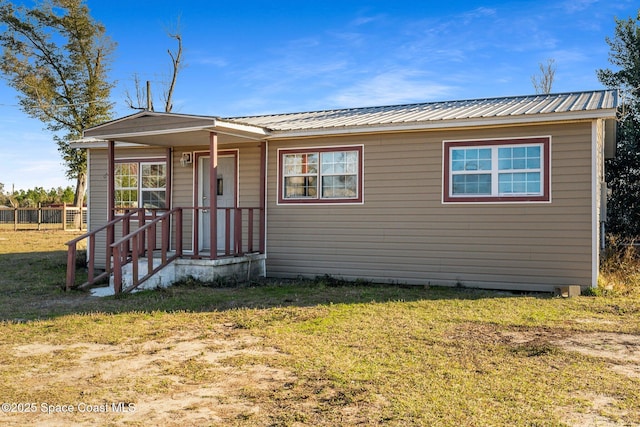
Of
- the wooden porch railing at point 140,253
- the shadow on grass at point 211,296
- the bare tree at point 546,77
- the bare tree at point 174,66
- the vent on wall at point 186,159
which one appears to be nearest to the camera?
the shadow on grass at point 211,296

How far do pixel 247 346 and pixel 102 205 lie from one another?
26.6ft

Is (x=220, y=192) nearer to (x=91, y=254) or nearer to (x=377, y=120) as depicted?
(x=91, y=254)

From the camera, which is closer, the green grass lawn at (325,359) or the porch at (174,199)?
the green grass lawn at (325,359)

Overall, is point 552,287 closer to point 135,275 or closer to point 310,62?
point 135,275

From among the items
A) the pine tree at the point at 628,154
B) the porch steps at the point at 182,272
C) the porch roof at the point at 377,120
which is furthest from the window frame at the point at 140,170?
the pine tree at the point at 628,154

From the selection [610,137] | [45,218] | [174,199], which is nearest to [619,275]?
[610,137]

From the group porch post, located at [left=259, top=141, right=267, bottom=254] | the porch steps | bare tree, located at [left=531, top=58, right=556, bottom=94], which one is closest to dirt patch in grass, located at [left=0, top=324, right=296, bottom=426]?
the porch steps

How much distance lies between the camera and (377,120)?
9.67 m

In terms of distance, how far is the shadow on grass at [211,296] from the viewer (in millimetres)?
7305

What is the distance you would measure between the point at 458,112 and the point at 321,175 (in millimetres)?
2608

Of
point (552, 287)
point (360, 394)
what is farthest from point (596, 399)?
point (552, 287)

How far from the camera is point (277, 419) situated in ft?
11.3

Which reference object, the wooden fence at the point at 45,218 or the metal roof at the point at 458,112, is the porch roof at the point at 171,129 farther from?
the wooden fence at the point at 45,218

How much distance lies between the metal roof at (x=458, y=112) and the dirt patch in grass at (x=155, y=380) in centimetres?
470
